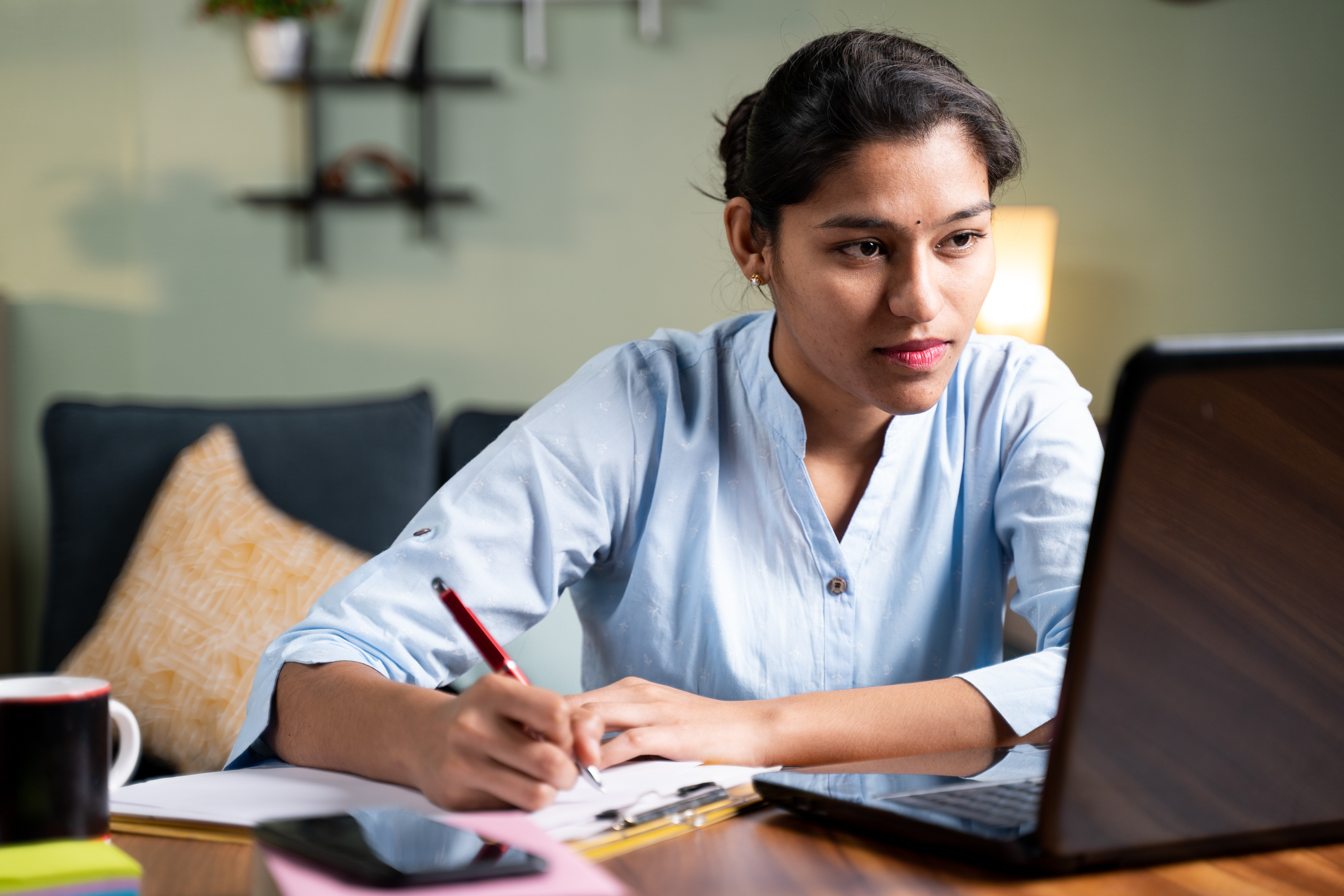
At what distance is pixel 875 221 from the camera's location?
1026mm

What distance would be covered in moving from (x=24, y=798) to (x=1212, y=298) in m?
2.73

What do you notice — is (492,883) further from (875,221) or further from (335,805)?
(875,221)

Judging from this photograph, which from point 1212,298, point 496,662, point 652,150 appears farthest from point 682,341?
point 1212,298

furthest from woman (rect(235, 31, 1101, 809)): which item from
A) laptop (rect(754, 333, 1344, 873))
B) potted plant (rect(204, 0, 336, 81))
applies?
potted plant (rect(204, 0, 336, 81))

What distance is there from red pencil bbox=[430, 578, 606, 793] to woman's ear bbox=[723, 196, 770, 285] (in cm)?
61

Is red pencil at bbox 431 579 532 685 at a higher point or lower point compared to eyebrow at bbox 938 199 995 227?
lower

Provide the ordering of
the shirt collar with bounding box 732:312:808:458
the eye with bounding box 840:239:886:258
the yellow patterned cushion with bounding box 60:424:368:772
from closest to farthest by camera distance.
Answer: the eye with bounding box 840:239:886:258 < the shirt collar with bounding box 732:312:808:458 < the yellow patterned cushion with bounding box 60:424:368:772

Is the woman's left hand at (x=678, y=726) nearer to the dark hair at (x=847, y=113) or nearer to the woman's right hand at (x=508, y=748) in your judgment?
the woman's right hand at (x=508, y=748)

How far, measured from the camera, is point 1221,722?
0.54 meters

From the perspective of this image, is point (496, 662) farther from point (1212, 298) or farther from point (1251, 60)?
point (1251, 60)

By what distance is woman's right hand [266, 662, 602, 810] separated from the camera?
66 cm

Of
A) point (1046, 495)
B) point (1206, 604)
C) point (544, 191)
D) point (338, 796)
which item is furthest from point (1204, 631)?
point (544, 191)

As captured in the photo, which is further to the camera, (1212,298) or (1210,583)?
(1212,298)

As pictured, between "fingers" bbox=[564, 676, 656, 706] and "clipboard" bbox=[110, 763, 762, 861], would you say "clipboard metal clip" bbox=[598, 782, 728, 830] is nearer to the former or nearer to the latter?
"clipboard" bbox=[110, 763, 762, 861]
